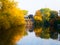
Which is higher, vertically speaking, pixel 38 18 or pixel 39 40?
pixel 39 40

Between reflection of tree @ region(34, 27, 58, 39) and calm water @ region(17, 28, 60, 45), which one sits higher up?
calm water @ region(17, 28, 60, 45)

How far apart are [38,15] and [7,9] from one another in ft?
31.9

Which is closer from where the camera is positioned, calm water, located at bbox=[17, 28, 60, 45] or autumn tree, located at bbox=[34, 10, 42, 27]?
calm water, located at bbox=[17, 28, 60, 45]

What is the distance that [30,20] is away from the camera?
19.7 metres

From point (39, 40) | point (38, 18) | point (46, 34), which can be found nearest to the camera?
point (39, 40)

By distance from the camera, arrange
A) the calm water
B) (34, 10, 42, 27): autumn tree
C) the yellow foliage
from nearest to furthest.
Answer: the calm water → (34, 10, 42, 27): autumn tree → the yellow foliage

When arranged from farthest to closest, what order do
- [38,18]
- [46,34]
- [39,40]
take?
[38,18] → [46,34] → [39,40]

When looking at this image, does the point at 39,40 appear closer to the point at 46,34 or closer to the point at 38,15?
the point at 46,34

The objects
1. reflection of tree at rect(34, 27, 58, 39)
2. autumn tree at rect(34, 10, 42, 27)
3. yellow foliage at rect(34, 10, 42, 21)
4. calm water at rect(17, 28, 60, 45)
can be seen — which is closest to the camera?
calm water at rect(17, 28, 60, 45)

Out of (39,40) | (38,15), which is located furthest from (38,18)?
(39,40)

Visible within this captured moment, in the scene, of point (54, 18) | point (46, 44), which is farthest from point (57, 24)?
point (46, 44)

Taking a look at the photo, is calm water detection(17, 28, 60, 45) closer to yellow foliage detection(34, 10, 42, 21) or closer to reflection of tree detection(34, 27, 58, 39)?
reflection of tree detection(34, 27, 58, 39)

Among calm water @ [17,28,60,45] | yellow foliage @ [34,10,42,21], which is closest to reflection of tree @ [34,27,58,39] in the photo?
calm water @ [17,28,60,45]

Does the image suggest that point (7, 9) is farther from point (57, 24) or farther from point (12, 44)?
point (57, 24)
